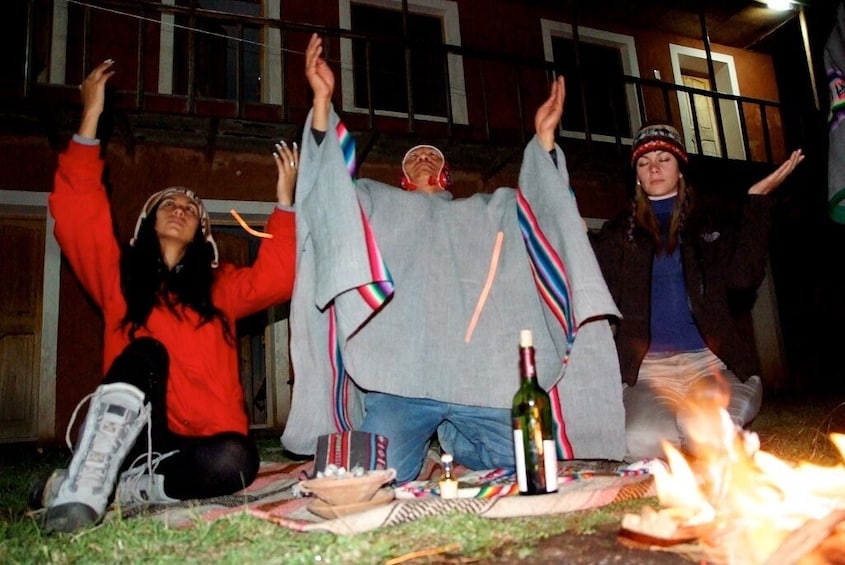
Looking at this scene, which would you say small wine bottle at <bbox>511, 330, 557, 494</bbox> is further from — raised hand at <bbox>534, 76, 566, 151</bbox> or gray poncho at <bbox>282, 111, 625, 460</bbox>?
raised hand at <bbox>534, 76, 566, 151</bbox>

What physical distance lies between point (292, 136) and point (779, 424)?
5.48 m

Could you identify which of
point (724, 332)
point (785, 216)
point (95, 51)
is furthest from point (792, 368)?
point (95, 51)

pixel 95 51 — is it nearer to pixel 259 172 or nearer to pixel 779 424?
pixel 259 172

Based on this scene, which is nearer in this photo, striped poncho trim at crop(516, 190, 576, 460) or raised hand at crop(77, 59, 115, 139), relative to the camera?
striped poncho trim at crop(516, 190, 576, 460)

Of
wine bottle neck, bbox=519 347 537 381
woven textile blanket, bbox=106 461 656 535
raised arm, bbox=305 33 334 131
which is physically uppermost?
raised arm, bbox=305 33 334 131

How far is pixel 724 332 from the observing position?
2.86m

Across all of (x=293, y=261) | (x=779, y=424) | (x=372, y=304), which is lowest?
(x=779, y=424)

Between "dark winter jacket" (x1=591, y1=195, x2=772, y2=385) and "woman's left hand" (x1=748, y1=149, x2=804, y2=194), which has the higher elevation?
"woman's left hand" (x1=748, y1=149, x2=804, y2=194)

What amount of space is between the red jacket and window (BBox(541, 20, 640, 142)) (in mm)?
7551

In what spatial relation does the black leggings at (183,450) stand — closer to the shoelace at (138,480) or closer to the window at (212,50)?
the shoelace at (138,480)

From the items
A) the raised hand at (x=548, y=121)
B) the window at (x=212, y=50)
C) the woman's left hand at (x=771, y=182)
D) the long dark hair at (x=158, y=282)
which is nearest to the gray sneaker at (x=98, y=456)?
the long dark hair at (x=158, y=282)

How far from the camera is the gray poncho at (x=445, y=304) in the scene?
2.41m

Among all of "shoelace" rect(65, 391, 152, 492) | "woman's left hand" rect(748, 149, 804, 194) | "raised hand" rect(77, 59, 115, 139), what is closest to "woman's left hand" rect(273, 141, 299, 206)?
"raised hand" rect(77, 59, 115, 139)

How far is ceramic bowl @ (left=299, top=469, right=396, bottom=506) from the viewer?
72.4 inches
